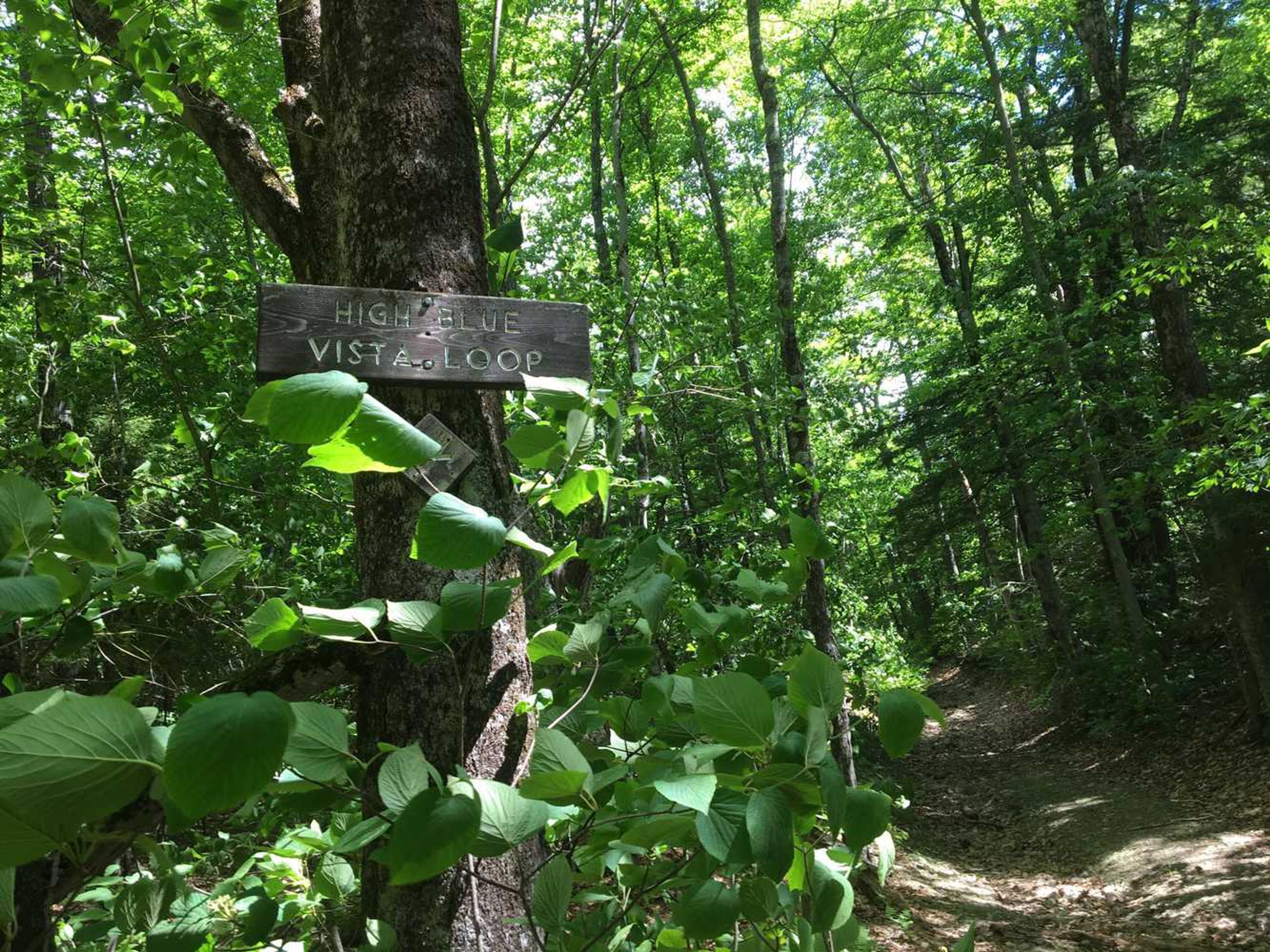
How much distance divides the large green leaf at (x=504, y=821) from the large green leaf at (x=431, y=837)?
3cm

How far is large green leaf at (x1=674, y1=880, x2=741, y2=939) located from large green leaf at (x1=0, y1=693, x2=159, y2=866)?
473mm

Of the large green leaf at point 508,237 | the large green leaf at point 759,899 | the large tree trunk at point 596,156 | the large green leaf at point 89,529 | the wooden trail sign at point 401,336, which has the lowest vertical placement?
the large green leaf at point 759,899

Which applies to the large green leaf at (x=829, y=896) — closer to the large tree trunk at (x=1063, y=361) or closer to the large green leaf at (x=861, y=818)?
the large green leaf at (x=861, y=818)

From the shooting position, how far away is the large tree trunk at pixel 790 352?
5262mm

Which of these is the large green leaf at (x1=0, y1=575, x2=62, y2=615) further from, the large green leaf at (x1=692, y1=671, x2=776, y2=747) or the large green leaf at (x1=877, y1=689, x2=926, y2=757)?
the large green leaf at (x1=877, y1=689, x2=926, y2=757)

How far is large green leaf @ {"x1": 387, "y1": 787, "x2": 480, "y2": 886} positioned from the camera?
0.56m

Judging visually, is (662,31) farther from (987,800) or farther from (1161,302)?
(987,800)

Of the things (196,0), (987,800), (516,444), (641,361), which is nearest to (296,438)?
(516,444)

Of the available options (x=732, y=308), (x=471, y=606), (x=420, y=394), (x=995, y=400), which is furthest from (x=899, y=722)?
(x=995, y=400)

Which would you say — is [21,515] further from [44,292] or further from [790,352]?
[790,352]

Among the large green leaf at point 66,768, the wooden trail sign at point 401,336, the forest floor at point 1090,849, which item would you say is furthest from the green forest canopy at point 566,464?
the forest floor at point 1090,849

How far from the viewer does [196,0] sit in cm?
246

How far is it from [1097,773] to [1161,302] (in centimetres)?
571

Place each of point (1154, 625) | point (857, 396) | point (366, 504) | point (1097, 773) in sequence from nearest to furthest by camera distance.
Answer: point (366, 504), point (857, 396), point (1097, 773), point (1154, 625)
